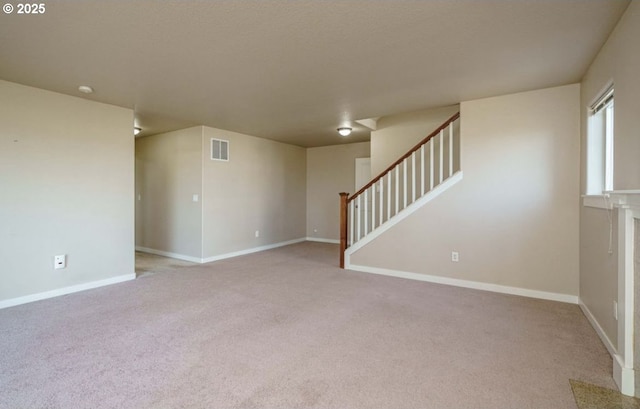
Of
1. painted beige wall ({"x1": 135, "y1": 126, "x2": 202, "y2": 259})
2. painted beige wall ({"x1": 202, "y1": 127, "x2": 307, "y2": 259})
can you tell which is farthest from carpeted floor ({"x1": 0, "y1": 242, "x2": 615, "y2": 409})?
painted beige wall ({"x1": 202, "y1": 127, "x2": 307, "y2": 259})

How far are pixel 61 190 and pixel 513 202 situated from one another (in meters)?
5.51

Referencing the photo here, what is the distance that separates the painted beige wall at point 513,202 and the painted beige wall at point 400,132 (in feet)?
3.31

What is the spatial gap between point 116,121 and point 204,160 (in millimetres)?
1456

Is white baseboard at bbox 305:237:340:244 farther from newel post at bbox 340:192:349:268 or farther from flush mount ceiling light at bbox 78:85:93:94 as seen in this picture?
flush mount ceiling light at bbox 78:85:93:94

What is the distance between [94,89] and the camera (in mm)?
3410

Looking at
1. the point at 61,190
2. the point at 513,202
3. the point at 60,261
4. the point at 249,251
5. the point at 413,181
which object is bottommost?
the point at 249,251

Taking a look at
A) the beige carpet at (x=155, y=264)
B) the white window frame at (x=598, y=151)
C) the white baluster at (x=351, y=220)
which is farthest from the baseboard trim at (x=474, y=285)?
the beige carpet at (x=155, y=264)

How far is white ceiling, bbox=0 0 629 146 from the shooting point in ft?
6.53

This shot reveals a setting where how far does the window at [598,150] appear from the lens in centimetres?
280

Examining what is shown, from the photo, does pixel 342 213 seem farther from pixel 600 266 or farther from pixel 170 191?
pixel 170 191

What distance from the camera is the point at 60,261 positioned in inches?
142

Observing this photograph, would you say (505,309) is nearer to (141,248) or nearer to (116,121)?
(116,121)

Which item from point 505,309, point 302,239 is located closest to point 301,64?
point 505,309

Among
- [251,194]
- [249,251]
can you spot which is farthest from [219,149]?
[249,251]
